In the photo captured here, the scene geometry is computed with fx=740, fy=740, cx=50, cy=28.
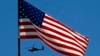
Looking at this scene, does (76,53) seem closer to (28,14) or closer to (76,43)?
(76,43)

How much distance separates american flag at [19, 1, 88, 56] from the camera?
199 feet

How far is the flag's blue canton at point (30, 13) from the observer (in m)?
60.9

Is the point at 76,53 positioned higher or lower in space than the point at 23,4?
lower

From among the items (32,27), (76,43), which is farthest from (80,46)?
(32,27)

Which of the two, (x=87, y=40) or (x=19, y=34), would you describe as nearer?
(x=19, y=34)

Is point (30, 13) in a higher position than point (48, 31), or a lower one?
higher

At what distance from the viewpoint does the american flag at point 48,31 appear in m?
60.6

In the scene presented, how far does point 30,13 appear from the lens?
61.1 metres

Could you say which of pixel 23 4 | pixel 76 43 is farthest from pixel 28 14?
pixel 76 43

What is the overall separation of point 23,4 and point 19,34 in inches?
112

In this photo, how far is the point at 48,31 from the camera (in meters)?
61.4

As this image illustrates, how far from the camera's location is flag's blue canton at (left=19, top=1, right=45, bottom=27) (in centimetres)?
6087

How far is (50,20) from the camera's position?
6222 centimetres

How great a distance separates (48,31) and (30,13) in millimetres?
2122
